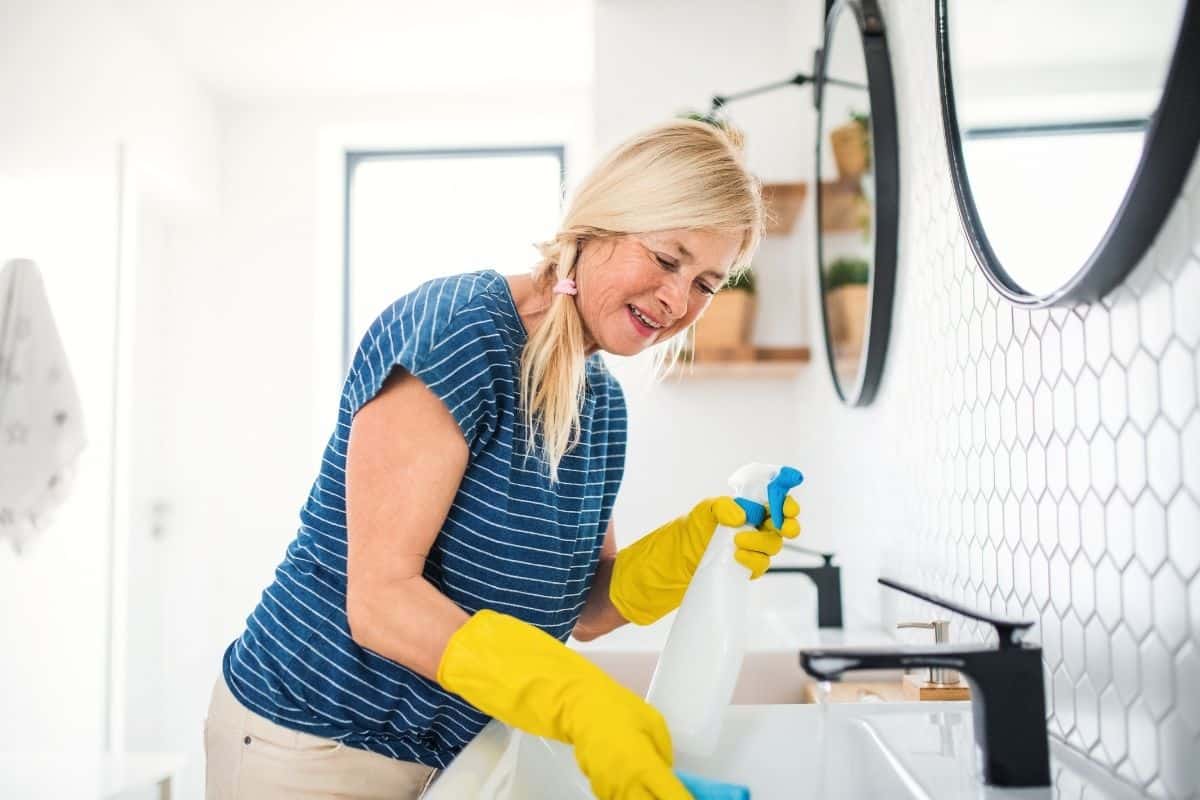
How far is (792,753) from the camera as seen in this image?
34.4 inches

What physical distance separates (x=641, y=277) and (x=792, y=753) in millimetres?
500

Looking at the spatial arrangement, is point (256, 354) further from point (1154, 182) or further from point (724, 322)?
point (1154, 182)

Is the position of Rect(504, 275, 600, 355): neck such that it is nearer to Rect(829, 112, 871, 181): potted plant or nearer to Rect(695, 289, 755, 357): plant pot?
Rect(829, 112, 871, 181): potted plant

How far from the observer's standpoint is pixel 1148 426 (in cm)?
64

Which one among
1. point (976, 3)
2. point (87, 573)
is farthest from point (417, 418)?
point (87, 573)

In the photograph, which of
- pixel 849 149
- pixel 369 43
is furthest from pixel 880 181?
pixel 369 43

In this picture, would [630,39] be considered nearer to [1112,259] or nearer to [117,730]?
[1112,259]

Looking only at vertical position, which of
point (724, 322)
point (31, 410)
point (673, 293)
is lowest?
point (31, 410)

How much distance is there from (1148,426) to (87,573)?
251 cm

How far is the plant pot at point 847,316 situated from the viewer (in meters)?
1.47

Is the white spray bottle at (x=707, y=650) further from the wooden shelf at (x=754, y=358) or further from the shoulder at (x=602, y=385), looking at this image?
the wooden shelf at (x=754, y=358)

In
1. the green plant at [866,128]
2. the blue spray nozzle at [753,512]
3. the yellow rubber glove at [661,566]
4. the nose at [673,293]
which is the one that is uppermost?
the green plant at [866,128]

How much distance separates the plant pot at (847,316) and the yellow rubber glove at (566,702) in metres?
0.88

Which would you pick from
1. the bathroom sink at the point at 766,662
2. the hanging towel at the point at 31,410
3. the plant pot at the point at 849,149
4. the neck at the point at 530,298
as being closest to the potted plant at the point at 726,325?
the plant pot at the point at 849,149
